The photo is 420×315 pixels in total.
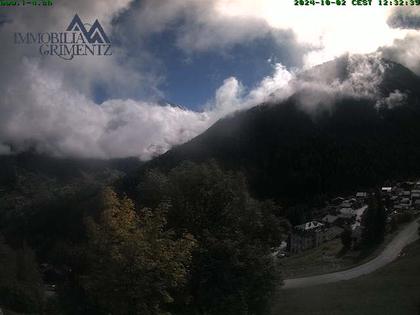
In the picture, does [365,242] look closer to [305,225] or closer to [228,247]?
[305,225]

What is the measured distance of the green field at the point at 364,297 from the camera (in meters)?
25.0

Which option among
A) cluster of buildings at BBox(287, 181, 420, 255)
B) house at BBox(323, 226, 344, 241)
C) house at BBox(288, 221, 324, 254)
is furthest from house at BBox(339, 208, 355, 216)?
house at BBox(288, 221, 324, 254)

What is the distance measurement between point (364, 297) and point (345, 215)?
10606 centimetres

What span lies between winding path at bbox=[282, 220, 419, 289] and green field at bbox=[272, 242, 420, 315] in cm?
593

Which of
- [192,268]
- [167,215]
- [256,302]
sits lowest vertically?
[256,302]

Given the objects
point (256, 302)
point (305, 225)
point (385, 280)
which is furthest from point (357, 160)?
point (256, 302)

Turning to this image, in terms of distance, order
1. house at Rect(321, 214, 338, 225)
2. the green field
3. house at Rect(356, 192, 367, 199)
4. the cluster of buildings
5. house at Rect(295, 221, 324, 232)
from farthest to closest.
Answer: house at Rect(356, 192, 367, 199), house at Rect(321, 214, 338, 225), house at Rect(295, 221, 324, 232), the cluster of buildings, the green field

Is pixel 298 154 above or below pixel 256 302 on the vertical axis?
above

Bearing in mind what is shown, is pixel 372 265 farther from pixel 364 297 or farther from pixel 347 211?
pixel 347 211

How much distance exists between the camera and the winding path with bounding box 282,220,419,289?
43812mm

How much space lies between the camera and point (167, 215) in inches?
894

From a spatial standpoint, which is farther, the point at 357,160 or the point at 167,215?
the point at 357,160

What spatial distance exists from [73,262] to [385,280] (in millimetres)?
23979

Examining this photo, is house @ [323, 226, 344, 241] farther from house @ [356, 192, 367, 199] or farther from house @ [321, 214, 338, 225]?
house @ [356, 192, 367, 199]
